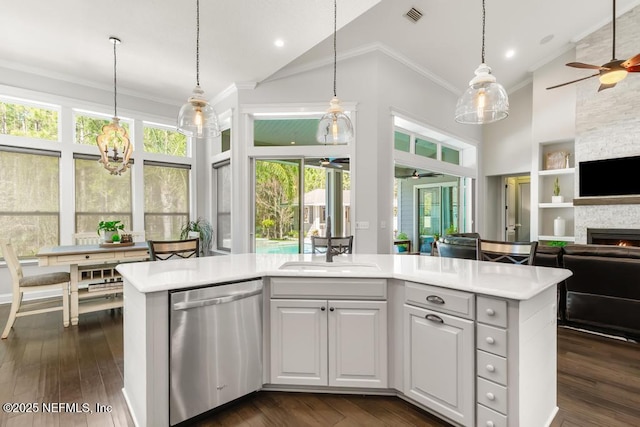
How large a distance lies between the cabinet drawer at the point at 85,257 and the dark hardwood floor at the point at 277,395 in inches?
33.9

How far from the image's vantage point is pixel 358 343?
7.02 feet

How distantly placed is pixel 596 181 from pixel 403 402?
20.6 feet

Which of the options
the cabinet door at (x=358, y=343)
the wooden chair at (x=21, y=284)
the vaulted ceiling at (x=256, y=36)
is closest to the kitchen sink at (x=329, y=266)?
the cabinet door at (x=358, y=343)

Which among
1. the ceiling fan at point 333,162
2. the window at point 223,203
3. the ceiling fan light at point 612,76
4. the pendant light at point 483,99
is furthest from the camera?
the window at point 223,203

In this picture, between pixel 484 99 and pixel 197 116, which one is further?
pixel 197 116

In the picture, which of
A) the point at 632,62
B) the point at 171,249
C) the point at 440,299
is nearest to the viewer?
the point at 440,299

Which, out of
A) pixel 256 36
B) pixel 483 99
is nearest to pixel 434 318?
pixel 483 99

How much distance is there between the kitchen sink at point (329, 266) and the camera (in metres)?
2.28

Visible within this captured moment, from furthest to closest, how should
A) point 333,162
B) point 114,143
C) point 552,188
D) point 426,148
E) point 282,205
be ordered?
1. point 552,188
2. point 426,148
3. point 333,162
4. point 282,205
5. point 114,143

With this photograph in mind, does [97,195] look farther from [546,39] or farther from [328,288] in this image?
[546,39]

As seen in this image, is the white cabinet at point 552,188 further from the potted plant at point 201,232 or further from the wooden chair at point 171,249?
the wooden chair at point 171,249

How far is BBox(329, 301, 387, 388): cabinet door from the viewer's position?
2125mm

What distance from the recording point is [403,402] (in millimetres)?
2166

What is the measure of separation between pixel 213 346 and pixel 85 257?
2722mm
